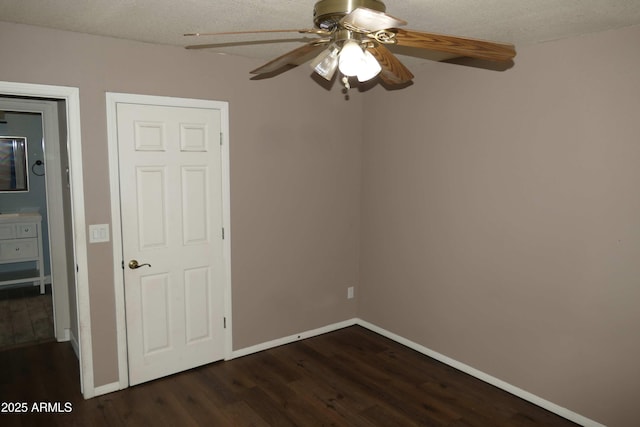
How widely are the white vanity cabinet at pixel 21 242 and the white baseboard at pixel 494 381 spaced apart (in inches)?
174

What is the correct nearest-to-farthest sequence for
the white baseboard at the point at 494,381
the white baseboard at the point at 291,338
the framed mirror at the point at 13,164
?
the white baseboard at the point at 494,381
the white baseboard at the point at 291,338
the framed mirror at the point at 13,164

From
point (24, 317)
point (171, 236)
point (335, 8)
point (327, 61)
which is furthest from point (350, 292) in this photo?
point (24, 317)

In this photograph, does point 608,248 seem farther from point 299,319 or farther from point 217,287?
point 217,287

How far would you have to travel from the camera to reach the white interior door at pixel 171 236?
3053 mm

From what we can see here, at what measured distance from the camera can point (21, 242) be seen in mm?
5469

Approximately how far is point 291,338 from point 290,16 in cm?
276

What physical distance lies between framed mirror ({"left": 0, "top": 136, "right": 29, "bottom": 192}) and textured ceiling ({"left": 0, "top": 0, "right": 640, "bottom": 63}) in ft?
13.2

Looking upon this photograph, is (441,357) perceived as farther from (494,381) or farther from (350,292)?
(350,292)

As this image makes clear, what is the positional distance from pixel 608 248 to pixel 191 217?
2842mm

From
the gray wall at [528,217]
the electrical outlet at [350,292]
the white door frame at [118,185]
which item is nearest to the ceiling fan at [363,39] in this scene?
the gray wall at [528,217]

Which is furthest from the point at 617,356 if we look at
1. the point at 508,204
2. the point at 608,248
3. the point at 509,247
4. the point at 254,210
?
the point at 254,210

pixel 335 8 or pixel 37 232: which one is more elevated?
pixel 335 8

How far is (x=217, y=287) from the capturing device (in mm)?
3512

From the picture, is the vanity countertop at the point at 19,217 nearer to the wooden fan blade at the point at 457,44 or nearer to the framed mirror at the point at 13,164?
the framed mirror at the point at 13,164
